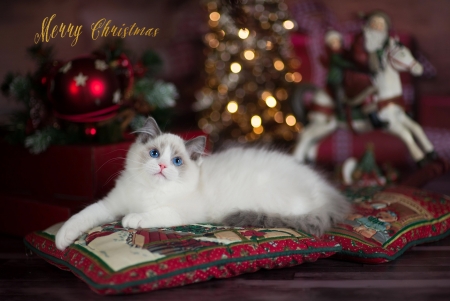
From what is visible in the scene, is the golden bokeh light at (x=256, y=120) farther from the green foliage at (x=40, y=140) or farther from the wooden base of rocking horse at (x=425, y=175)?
the green foliage at (x=40, y=140)

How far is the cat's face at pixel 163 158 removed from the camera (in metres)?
1.62

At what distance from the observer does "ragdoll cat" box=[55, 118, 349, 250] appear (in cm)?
163

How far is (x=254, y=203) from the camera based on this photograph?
1729 mm

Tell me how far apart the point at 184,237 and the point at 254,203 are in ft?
1.05

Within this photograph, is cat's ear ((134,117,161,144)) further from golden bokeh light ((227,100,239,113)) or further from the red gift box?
golden bokeh light ((227,100,239,113))

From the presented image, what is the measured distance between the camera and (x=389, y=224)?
1782 mm

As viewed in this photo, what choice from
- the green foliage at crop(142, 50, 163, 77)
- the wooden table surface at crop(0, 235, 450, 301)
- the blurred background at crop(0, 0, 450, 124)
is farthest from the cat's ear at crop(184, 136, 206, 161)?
the blurred background at crop(0, 0, 450, 124)

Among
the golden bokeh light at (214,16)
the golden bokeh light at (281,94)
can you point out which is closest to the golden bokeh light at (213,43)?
the golden bokeh light at (214,16)

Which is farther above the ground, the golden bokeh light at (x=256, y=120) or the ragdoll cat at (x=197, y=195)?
the ragdoll cat at (x=197, y=195)

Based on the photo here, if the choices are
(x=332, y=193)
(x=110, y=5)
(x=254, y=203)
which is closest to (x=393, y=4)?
(x=110, y=5)

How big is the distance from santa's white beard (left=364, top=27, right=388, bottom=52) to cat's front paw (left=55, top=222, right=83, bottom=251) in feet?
6.11

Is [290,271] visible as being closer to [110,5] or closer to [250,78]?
[250,78]

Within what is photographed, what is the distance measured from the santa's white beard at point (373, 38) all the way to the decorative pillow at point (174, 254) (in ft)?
4.86

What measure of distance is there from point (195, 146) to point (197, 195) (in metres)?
0.16
